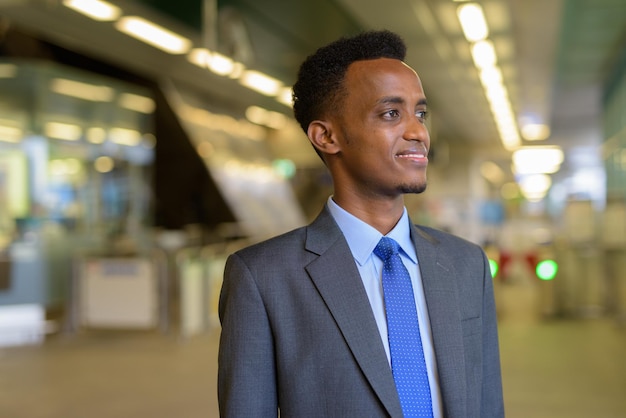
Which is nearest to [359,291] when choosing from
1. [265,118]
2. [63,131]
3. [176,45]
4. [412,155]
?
[412,155]

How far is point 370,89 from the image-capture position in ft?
4.90

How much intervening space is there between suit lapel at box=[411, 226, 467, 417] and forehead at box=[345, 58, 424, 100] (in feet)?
1.00

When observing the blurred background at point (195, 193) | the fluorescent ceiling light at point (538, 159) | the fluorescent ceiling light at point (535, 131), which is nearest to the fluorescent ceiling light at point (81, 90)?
the blurred background at point (195, 193)

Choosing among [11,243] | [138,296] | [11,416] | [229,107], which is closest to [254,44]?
[138,296]

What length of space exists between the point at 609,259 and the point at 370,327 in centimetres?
1011

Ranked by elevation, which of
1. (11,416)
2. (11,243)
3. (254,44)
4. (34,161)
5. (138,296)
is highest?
(254,44)

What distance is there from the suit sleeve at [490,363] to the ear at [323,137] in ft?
1.45

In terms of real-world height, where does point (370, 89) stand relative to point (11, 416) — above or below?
above

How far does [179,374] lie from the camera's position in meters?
6.79

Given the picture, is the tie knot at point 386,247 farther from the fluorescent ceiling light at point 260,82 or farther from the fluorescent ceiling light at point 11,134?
the fluorescent ceiling light at point 11,134

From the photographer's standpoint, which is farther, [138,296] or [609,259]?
[609,259]

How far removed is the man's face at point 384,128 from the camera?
1.48 meters

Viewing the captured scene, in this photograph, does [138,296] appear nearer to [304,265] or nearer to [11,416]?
[11,416]

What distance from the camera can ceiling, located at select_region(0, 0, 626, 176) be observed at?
774cm
